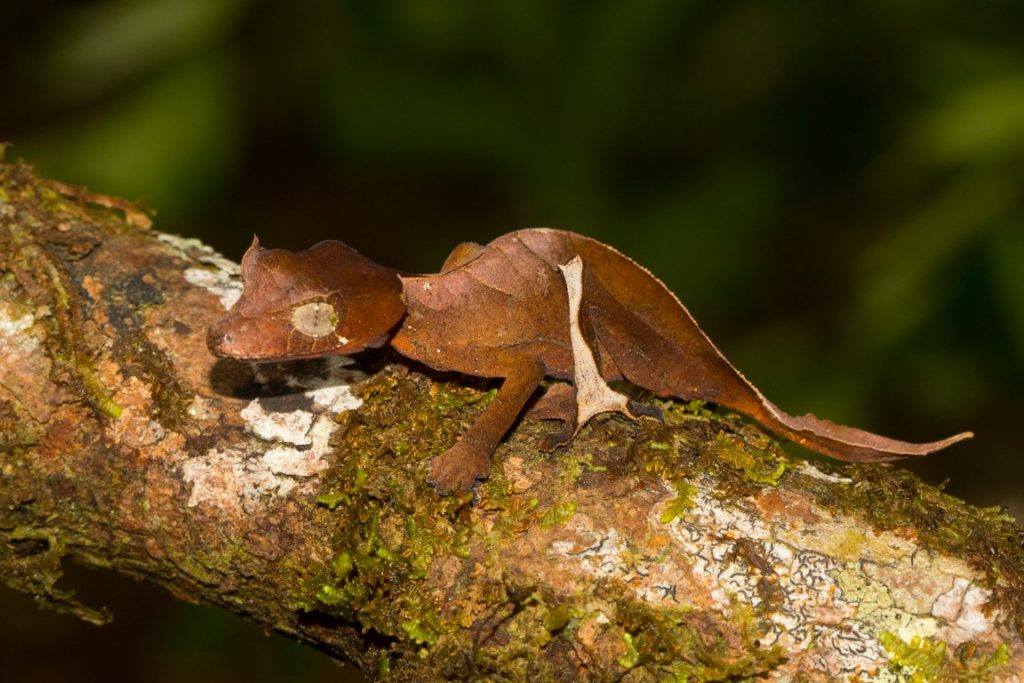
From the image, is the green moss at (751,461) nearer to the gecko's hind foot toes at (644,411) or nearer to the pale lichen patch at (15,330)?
the gecko's hind foot toes at (644,411)

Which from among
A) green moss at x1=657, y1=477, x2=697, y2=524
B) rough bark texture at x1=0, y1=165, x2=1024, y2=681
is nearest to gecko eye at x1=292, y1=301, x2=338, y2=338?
rough bark texture at x1=0, y1=165, x2=1024, y2=681

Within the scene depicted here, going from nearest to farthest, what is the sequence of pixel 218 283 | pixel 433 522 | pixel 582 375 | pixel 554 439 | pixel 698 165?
1. pixel 433 522
2. pixel 554 439
3. pixel 582 375
4. pixel 218 283
5. pixel 698 165

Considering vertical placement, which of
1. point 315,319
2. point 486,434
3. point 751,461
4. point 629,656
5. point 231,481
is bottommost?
point 231,481

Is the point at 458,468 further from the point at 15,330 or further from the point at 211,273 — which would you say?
the point at 15,330

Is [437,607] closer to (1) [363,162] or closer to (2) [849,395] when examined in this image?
(2) [849,395]

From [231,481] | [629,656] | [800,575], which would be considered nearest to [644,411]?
[800,575]

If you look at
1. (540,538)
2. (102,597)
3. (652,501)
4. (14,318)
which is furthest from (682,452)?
(102,597)

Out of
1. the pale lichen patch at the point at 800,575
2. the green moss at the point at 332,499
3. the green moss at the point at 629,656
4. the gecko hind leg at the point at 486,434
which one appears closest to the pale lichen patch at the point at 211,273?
the green moss at the point at 332,499
